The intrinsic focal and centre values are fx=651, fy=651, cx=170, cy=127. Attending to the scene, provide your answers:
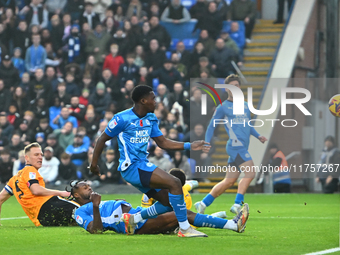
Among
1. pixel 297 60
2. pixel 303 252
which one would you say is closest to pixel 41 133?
pixel 297 60

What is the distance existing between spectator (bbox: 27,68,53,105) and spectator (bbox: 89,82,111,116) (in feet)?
4.31

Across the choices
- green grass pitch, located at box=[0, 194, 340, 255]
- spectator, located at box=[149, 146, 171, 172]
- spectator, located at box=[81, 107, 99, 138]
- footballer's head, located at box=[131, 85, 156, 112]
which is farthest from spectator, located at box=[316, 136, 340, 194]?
footballer's head, located at box=[131, 85, 156, 112]

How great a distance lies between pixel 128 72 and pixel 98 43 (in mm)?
1923

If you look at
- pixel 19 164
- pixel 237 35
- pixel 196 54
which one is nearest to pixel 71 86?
pixel 19 164

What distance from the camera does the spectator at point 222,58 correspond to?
1936cm

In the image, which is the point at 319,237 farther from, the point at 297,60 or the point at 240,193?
the point at 297,60

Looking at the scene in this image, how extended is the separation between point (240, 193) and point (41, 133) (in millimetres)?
9194

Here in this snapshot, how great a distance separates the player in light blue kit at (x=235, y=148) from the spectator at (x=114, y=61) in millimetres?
9140

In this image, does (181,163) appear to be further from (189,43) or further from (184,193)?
(184,193)

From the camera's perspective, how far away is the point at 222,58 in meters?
19.4

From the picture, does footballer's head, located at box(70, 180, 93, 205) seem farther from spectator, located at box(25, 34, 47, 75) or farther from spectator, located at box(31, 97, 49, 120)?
spectator, located at box(25, 34, 47, 75)

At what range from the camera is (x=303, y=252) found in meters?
6.40

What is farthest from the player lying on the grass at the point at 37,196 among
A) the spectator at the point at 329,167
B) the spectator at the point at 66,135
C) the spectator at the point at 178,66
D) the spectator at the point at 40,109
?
the spectator at the point at 178,66

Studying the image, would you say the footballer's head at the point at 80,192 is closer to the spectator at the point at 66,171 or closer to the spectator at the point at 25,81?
the spectator at the point at 66,171
